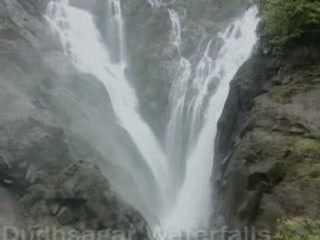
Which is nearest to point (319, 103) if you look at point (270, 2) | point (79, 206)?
point (270, 2)

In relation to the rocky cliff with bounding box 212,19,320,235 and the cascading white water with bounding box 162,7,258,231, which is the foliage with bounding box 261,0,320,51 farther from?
the cascading white water with bounding box 162,7,258,231

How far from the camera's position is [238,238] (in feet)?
34.8

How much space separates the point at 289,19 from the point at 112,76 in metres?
14.2

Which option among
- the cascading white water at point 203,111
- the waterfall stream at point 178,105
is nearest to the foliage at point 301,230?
the waterfall stream at point 178,105

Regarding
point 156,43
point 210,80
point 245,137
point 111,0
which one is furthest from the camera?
point 111,0

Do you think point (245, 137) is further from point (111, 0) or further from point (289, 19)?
point (111, 0)

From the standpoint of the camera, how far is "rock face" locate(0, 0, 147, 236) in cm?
1200

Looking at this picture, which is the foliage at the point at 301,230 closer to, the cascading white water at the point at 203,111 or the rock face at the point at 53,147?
the rock face at the point at 53,147

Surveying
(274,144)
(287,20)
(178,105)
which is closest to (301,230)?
(274,144)

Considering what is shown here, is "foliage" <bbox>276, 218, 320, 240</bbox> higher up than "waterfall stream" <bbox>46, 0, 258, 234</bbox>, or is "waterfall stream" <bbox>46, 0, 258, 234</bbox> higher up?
"waterfall stream" <bbox>46, 0, 258, 234</bbox>

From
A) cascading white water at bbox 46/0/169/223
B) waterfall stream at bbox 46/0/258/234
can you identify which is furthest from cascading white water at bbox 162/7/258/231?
cascading white water at bbox 46/0/169/223

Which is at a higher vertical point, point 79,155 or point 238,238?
point 79,155

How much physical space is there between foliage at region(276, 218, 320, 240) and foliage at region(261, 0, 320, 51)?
220 inches

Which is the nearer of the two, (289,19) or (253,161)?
(253,161)
